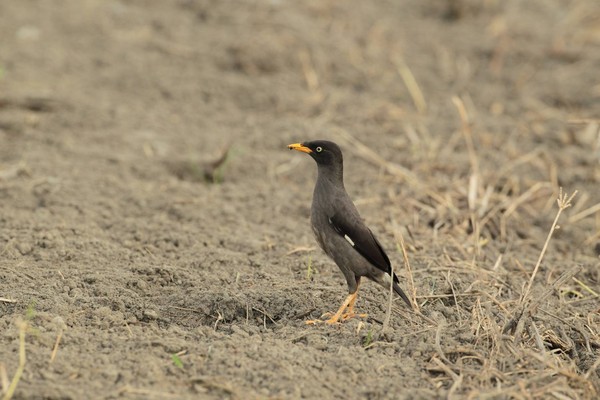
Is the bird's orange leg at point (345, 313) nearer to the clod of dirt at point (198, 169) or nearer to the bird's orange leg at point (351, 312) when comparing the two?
the bird's orange leg at point (351, 312)

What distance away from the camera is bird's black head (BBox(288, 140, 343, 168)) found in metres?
4.75

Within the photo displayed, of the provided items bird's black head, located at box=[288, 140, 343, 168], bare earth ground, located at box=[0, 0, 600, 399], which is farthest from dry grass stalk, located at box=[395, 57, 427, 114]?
→ bird's black head, located at box=[288, 140, 343, 168]

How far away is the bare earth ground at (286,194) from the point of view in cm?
395

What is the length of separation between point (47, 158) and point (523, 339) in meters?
4.15

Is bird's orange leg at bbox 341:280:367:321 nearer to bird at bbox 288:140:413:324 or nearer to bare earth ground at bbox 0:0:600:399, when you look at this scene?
bird at bbox 288:140:413:324

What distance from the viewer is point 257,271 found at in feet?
16.8

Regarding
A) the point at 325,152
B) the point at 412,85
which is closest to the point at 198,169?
the point at 325,152

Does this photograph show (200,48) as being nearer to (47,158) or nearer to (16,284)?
(47,158)

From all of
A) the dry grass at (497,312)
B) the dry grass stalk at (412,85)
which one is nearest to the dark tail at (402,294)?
the dry grass at (497,312)

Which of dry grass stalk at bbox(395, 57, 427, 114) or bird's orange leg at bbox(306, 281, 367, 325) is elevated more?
bird's orange leg at bbox(306, 281, 367, 325)

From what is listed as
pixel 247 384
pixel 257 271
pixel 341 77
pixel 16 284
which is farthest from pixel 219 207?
pixel 341 77

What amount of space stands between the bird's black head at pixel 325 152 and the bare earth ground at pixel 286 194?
0.72m

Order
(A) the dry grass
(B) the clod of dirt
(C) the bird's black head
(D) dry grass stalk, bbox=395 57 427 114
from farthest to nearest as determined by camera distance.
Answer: (D) dry grass stalk, bbox=395 57 427 114, (B) the clod of dirt, (C) the bird's black head, (A) the dry grass

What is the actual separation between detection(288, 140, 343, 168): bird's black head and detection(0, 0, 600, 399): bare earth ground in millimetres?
717
